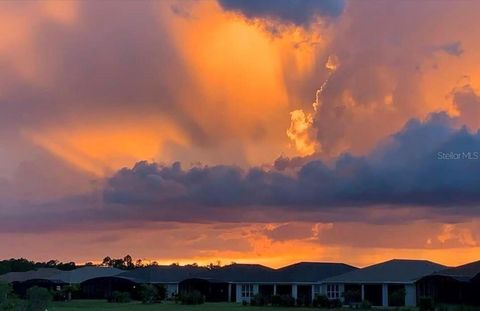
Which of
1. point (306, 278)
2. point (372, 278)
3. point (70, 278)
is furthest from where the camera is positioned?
point (70, 278)

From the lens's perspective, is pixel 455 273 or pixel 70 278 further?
pixel 70 278

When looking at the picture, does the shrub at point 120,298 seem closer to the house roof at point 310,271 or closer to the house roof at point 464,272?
the house roof at point 310,271

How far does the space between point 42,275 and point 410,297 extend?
54.0 metres

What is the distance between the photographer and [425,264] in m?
94.6

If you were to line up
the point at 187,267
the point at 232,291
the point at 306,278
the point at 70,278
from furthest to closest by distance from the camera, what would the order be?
the point at 187,267, the point at 70,278, the point at 232,291, the point at 306,278

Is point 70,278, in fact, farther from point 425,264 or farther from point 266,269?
point 425,264

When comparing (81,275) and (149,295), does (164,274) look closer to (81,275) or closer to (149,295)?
(81,275)

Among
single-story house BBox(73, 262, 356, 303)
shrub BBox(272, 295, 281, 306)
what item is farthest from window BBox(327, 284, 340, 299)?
shrub BBox(272, 295, 281, 306)

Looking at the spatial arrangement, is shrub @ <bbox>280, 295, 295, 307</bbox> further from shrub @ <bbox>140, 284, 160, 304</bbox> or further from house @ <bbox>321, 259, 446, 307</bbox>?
shrub @ <bbox>140, 284, 160, 304</bbox>

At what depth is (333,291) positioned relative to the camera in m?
95.8

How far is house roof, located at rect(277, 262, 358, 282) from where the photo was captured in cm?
9962

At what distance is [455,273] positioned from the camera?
8406 centimetres

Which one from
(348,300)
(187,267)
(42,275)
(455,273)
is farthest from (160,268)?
(455,273)

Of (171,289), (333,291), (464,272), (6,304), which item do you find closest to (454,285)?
(464,272)
